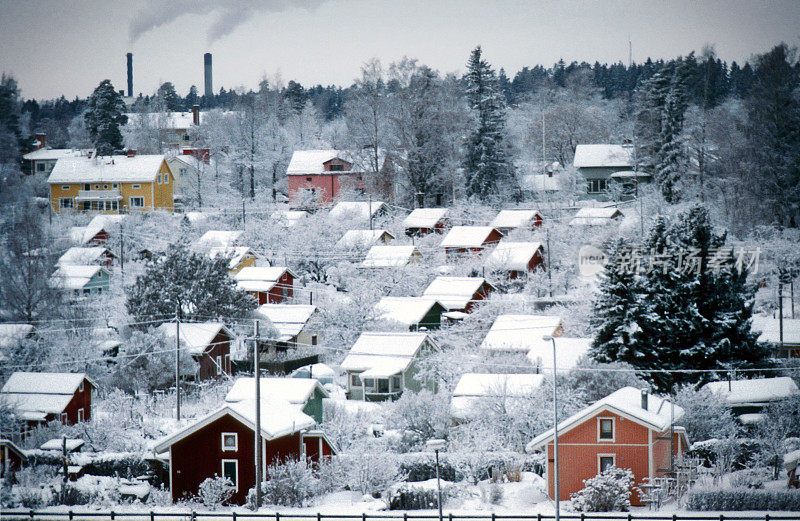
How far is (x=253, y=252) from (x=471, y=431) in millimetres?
29877

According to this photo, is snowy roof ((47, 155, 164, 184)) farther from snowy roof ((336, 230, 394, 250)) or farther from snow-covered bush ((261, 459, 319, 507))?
snow-covered bush ((261, 459, 319, 507))

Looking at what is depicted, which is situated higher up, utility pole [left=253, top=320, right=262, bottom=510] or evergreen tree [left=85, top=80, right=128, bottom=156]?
evergreen tree [left=85, top=80, right=128, bottom=156]

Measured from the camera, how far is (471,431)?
94.7ft

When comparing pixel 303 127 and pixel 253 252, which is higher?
pixel 303 127

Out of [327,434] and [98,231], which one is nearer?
[327,434]

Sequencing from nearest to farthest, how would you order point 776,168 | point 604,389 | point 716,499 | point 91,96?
1. point 716,499
2. point 604,389
3. point 776,168
4. point 91,96

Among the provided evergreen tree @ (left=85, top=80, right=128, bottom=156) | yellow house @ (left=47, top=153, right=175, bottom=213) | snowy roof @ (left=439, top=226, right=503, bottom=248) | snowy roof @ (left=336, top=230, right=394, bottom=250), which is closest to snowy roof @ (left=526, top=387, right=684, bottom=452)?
snowy roof @ (left=439, top=226, right=503, bottom=248)

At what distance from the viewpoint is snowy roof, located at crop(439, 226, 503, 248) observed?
5444cm

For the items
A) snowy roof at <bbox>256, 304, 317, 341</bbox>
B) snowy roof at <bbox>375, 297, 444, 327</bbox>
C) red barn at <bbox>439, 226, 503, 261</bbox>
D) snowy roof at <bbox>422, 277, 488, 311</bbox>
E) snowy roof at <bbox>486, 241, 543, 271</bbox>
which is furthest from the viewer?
red barn at <bbox>439, 226, 503, 261</bbox>

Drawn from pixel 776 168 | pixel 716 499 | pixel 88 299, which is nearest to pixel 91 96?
pixel 88 299

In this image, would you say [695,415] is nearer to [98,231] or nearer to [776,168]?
[776,168]

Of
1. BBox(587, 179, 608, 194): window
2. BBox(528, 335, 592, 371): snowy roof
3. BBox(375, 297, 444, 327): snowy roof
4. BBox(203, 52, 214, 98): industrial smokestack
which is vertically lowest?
BBox(528, 335, 592, 371): snowy roof

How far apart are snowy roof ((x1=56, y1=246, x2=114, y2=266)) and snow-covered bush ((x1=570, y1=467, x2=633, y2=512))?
37.5 meters

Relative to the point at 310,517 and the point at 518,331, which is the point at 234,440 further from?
the point at 518,331
